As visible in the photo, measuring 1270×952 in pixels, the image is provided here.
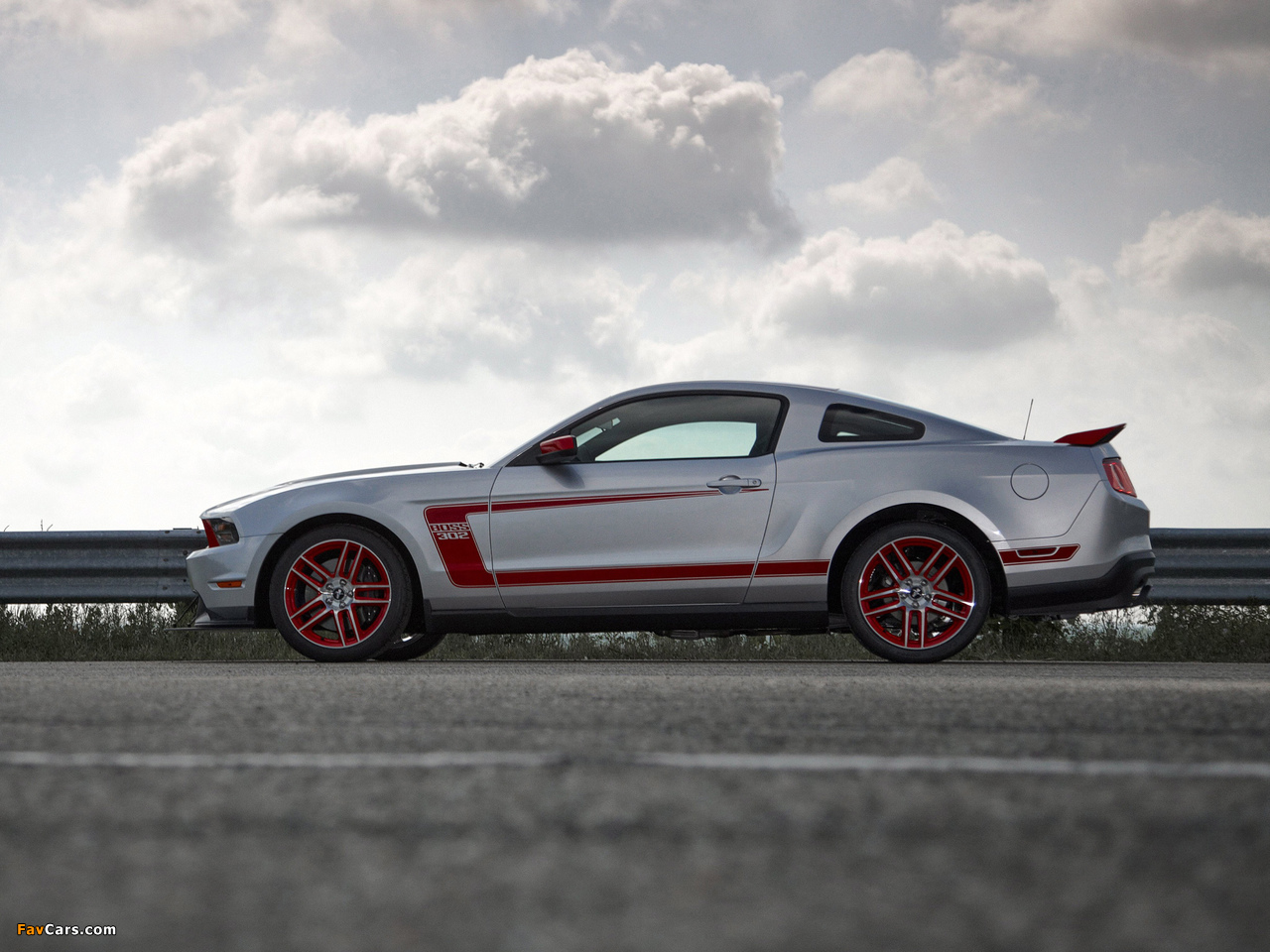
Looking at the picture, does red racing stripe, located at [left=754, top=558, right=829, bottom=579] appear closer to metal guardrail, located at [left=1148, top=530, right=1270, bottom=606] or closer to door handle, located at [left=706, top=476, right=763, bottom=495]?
door handle, located at [left=706, top=476, right=763, bottom=495]

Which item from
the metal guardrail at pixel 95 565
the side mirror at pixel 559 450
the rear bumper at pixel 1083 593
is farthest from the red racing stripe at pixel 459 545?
the metal guardrail at pixel 95 565

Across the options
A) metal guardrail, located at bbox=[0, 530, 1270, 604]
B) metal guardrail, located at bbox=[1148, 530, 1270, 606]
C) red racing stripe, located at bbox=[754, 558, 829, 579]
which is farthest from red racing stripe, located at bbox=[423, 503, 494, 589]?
metal guardrail, located at bbox=[1148, 530, 1270, 606]

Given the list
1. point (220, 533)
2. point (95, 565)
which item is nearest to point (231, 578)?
point (220, 533)

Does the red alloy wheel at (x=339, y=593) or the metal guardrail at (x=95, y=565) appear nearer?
the red alloy wheel at (x=339, y=593)

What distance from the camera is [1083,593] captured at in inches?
271

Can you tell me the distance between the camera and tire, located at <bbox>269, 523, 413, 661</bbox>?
7117mm

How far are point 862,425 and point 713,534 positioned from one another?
0.98m

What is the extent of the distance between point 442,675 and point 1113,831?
3.73 m

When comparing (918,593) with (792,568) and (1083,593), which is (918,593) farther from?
(1083,593)

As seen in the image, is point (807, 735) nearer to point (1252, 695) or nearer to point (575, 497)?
point (1252, 695)

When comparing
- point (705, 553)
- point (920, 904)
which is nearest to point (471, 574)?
point (705, 553)

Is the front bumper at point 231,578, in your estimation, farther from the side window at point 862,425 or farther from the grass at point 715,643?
the side window at point 862,425

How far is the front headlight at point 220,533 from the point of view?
7.37 metres
